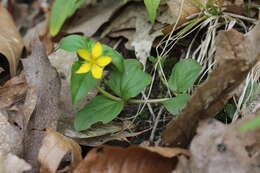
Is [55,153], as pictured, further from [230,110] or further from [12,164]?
[230,110]

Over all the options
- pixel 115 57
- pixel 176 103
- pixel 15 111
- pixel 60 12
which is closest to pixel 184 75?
pixel 176 103

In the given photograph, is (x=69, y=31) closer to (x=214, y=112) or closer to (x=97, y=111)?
(x=97, y=111)

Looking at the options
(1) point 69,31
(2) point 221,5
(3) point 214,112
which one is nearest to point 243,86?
(3) point 214,112

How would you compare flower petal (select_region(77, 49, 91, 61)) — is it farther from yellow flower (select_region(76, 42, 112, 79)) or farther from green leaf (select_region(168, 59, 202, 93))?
green leaf (select_region(168, 59, 202, 93))

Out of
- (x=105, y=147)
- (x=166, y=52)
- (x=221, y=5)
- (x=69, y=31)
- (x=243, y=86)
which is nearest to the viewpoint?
(x=105, y=147)

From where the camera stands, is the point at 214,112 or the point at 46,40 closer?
the point at 214,112

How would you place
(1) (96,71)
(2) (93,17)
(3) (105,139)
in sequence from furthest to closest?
(2) (93,17), (3) (105,139), (1) (96,71)

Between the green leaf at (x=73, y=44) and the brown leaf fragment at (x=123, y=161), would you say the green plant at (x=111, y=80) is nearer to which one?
the green leaf at (x=73, y=44)
